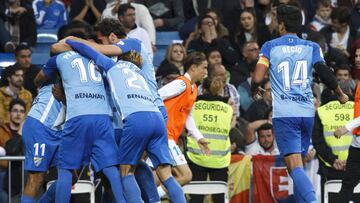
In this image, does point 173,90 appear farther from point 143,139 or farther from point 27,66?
point 27,66

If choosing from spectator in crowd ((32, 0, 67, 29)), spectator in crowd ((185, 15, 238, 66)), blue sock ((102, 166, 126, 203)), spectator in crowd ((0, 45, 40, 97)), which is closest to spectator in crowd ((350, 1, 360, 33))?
spectator in crowd ((185, 15, 238, 66))

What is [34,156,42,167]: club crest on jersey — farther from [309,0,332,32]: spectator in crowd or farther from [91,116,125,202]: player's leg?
[309,0,332,32]: spectator in crowd

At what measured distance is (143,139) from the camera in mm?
14570

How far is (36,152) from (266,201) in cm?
395

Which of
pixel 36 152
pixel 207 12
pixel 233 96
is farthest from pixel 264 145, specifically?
pixel 36 152

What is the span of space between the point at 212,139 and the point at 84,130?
3.69 metres

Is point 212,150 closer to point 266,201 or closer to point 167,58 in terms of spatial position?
point 266,201

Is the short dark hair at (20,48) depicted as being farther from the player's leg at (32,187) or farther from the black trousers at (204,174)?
the player's leg at (32,187)

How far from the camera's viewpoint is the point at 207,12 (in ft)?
69.1

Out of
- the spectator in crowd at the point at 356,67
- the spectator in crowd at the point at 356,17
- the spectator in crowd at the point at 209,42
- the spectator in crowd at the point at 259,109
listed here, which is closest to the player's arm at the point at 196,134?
the spectator in crowd at the point at 259,109

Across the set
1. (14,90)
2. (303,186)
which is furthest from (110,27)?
(14,90)

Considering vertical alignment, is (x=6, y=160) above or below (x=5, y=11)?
below

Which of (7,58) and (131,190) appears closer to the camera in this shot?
(131,190)

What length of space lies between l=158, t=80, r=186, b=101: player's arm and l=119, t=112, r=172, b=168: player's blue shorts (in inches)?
76.9
